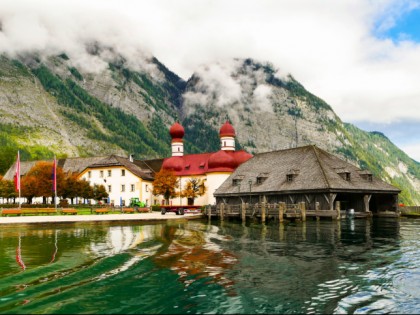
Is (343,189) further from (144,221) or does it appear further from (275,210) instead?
(144,221)

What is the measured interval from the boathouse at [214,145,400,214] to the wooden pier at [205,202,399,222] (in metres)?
0.76

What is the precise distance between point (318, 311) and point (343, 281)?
172 inches

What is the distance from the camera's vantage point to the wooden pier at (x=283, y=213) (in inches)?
1890

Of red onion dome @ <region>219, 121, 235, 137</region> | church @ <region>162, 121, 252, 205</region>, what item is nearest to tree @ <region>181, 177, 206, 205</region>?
church @ <region>162, 121, 252, 205</region>

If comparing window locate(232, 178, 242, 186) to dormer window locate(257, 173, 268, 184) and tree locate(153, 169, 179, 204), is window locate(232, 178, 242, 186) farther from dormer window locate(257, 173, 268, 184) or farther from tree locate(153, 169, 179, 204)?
tree locate(153, 169, 179, 204)

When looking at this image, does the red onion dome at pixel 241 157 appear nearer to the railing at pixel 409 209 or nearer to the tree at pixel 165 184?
the tree at pixel 165 184

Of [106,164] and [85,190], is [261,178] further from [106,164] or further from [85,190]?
[106,164]

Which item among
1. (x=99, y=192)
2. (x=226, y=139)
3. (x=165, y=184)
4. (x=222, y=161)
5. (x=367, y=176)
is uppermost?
(x=226, y=139)

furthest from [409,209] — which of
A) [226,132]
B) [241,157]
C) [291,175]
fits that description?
[226,132]

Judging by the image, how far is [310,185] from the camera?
52250 millimetres

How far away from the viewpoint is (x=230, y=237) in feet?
111

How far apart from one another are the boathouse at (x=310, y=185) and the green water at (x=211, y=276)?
70.0ft

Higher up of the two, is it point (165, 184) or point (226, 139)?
point (226, 139)

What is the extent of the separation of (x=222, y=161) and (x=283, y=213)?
39.4 meters
